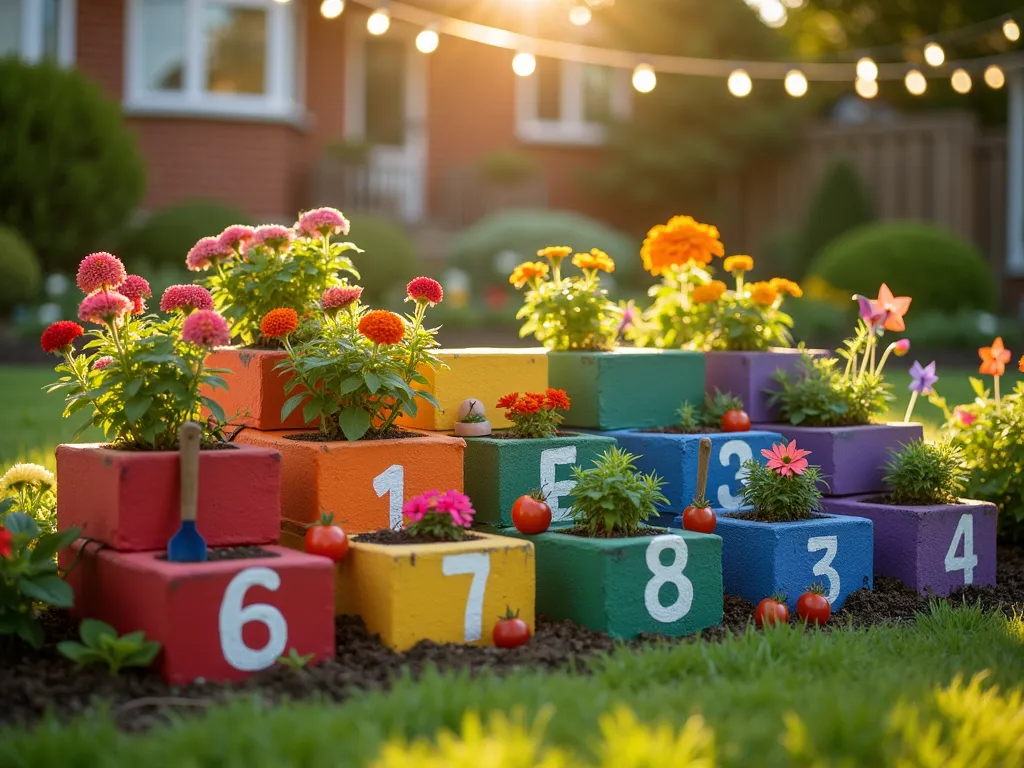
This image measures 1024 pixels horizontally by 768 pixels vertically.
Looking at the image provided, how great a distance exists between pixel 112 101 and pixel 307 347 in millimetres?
9092

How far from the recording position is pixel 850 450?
17.6ft

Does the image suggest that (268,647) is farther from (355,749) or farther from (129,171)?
(129,171)

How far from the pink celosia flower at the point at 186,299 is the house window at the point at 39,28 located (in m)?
10.8

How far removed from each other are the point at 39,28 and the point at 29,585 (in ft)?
38.8

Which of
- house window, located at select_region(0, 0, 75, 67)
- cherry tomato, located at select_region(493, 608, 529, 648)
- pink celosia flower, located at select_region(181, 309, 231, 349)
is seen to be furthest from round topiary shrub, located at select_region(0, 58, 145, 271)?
cherry tomato, located at select_region(493, 608, 529, 648)

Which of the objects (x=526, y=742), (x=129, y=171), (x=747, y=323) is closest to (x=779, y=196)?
(x=129, y=171)

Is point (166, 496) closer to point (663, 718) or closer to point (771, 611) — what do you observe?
point (663, 718)

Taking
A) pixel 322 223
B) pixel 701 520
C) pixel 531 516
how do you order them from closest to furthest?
pixel 531 516, pixel 701 520, pixel 322 223

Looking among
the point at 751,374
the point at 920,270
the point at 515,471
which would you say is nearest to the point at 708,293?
the point at 751,374

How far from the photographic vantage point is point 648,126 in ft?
57.9

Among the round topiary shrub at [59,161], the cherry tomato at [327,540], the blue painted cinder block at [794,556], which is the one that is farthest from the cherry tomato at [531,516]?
the round topiary shrub at [59,161]

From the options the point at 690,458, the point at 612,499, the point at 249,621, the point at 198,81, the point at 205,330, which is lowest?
the point at 249,621

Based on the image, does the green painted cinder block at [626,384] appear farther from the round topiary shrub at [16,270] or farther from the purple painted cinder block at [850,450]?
the round topiary shrub at [16,270]

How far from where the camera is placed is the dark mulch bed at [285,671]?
10.5ft
